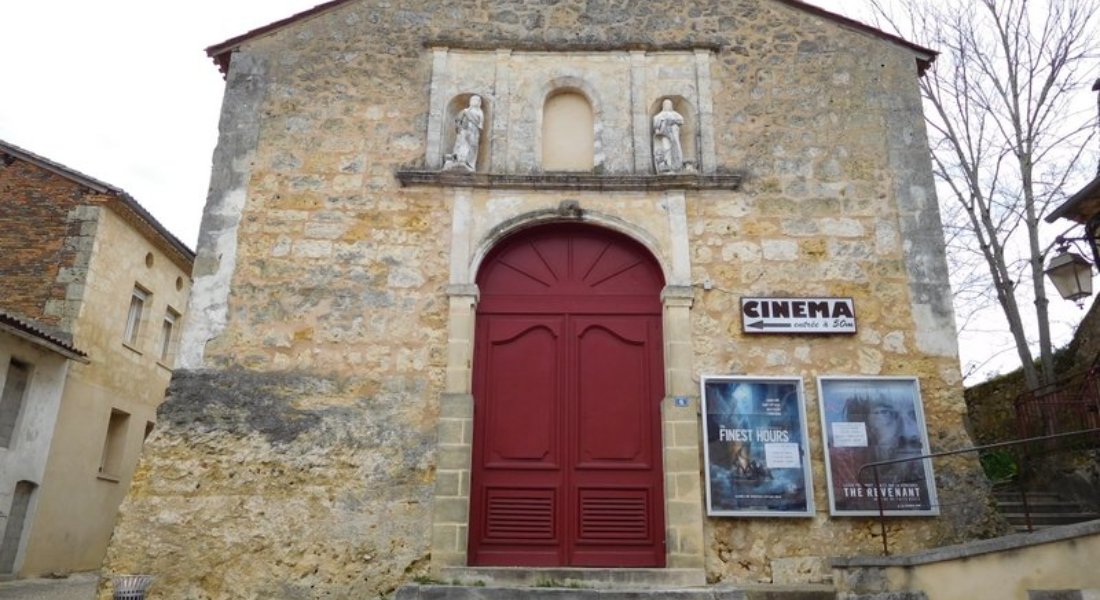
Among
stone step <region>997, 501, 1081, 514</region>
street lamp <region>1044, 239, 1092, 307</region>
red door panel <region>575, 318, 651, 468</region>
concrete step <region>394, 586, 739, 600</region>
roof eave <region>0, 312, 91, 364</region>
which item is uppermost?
roof eave <region>0, 312, 91, 364</region>

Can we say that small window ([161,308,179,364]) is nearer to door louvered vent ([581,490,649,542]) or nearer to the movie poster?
door louvered vent ([581,490,649,542])

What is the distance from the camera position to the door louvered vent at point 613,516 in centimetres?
697

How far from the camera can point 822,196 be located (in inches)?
309

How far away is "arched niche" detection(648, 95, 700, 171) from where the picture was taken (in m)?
8.05

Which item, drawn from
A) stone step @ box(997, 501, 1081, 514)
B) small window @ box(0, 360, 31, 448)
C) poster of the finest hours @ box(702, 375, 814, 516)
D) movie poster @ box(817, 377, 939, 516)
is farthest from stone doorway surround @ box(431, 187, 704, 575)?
small window @ box(0, 360, 31, 448)

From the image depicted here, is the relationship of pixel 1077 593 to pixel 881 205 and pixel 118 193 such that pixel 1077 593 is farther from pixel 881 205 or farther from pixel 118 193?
pixel 118 193

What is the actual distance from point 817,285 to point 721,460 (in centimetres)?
197

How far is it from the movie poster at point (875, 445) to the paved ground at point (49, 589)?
352 inches

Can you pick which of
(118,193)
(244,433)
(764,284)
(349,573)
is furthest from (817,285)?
(118,193)

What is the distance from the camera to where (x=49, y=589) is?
1122 cm

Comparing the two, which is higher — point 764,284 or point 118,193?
point 118,193

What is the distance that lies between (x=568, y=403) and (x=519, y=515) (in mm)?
1095

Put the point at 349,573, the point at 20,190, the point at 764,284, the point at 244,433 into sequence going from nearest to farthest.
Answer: the point at 349,573
the point at 244,433
the point at 764,284
the point at 20,190

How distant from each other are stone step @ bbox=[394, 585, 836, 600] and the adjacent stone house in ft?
26.7
